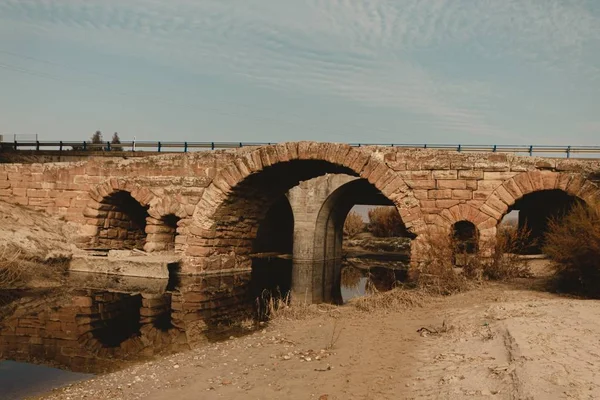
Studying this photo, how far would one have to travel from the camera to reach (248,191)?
1388cm

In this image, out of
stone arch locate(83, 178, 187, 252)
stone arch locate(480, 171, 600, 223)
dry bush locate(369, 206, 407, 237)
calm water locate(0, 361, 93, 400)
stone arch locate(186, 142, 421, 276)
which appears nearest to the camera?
calm water locate(0, 361, 93, 400)

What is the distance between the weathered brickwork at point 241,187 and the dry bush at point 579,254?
2.31m

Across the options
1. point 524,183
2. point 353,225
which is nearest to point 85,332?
point 524,183

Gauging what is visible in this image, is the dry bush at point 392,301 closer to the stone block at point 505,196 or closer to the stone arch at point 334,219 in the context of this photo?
the stone block at point 505,196

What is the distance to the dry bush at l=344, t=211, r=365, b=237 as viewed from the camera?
3078cm

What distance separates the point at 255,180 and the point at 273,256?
962 centimetres

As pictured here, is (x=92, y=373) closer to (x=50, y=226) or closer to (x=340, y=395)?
(x=340, y=395)

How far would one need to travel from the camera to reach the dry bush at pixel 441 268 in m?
8.77

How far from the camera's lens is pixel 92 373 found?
5684 millimetres

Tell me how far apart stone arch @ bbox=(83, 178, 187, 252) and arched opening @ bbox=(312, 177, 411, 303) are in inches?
171

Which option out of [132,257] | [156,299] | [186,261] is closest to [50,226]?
[132,257]

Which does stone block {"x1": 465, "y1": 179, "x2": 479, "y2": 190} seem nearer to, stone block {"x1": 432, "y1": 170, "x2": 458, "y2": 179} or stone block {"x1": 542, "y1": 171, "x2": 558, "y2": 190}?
stone block {"x1": 432, "y1": 170, "x2": 458, "y2": 179}

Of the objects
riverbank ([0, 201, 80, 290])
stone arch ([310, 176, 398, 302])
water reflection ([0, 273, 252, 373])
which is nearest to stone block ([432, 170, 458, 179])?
water reflection ([0, 273, 252, 373])

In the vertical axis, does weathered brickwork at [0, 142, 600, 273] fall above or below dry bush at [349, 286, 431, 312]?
above
